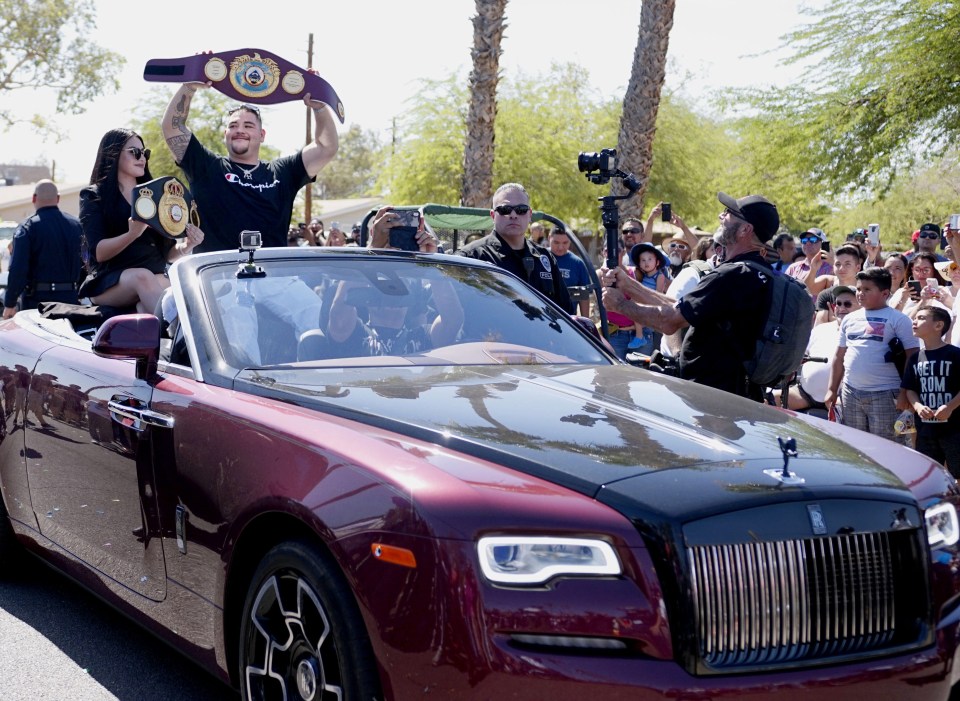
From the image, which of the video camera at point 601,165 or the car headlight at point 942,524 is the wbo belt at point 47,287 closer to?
the video camera at point 601,165

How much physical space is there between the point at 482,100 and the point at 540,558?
13.8 m

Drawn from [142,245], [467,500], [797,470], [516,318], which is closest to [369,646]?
[467,500]

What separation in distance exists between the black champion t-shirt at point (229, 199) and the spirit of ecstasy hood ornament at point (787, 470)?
12.6 ft

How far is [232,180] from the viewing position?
6.29 meters

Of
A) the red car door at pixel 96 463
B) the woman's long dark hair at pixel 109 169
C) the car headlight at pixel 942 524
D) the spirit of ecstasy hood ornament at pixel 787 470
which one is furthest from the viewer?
the woman's long dark hair at pixel 109 169

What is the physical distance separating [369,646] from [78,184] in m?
72.0

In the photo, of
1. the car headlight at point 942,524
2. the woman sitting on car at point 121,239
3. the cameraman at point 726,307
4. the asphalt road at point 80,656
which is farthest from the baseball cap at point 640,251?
the car headlight at point 942,524

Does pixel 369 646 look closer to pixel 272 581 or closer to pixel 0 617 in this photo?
pixel 272 581

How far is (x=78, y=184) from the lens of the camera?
69.5 m

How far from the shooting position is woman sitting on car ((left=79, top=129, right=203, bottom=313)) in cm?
587

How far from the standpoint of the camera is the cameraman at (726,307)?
A: 5270 mm

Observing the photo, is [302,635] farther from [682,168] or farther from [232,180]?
[682,168]

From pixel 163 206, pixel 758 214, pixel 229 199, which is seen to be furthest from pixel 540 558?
pixel 229 199

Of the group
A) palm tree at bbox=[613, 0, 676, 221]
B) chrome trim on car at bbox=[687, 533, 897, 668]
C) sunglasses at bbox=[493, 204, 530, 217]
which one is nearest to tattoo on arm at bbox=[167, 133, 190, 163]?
sunglasses at bbox=[493, 204, 530, 217]
